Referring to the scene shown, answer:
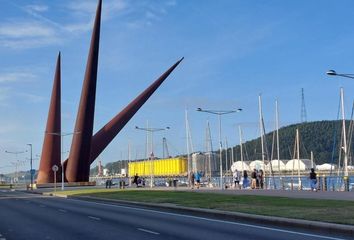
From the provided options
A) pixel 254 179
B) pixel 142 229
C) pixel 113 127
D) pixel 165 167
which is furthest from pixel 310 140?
pixel 142 229

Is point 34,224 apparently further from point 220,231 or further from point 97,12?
point 97,12

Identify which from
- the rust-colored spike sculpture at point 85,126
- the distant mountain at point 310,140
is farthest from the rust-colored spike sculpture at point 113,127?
the distant mountain at point 310,140

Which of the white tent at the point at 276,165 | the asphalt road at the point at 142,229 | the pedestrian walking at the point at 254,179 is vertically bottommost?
the asphalt road at the point at 142,229

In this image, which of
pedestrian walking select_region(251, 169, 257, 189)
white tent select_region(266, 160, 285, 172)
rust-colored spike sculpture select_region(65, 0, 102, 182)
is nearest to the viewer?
pedestrian walking select_region(251, 169, 257, 189)

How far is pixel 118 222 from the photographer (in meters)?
20.0

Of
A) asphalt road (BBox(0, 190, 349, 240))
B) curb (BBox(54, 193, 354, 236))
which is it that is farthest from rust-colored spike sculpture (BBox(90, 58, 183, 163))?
asphalt road (BBox(0, 190, 349, 240))

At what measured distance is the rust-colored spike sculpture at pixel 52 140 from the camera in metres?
87.8

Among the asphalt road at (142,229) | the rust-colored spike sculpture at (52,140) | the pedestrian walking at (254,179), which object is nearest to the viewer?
the asphalt road at (142,229)

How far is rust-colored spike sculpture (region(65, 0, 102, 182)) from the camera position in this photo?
83500mm

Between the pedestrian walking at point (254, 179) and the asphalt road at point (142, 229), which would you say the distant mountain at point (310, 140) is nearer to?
the pedestrian walking at point (254, 179)

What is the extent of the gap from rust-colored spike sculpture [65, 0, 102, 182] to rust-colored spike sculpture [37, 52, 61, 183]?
162 inches

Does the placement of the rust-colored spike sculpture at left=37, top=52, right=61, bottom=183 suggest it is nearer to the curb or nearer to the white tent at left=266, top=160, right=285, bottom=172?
the white tent at left=266, top=160, right=285, bottom=172

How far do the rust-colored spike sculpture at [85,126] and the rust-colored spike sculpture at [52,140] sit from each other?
411 cm

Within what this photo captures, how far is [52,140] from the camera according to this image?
88.8 meters
